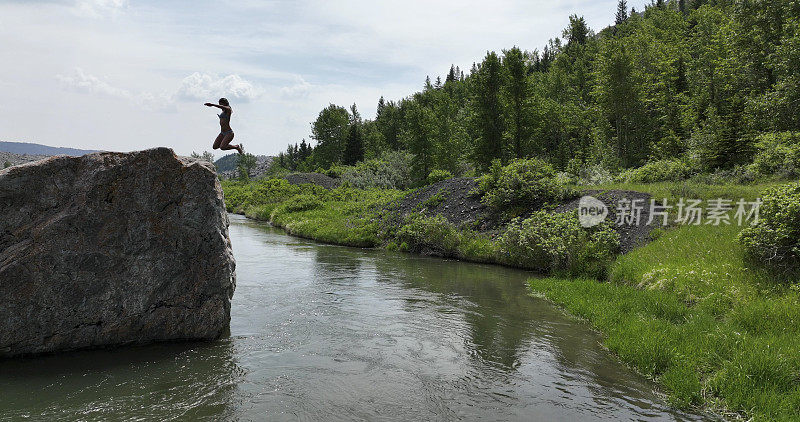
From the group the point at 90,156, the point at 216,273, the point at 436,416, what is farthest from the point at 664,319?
the point at 90,156

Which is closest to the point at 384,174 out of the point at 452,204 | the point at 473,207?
the point at 452,204

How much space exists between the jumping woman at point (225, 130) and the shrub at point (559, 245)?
44.3ft

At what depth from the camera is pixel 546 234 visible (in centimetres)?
1947

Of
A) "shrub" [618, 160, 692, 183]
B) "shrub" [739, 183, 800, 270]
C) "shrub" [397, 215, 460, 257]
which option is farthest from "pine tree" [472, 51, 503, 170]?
"shrub" [739, 183, 800, 270]

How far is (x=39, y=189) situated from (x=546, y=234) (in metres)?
17.6

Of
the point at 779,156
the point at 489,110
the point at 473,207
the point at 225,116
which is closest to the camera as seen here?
Answer: the point at 225,116

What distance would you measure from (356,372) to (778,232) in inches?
458

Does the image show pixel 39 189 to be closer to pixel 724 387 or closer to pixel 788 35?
pixel 724 387

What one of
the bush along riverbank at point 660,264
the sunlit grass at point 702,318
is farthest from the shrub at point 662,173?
the sunlit grass at point 702,318

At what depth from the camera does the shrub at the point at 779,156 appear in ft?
66.5

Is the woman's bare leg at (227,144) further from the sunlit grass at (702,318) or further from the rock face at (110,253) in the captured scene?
the sunlit grass at (702,318)

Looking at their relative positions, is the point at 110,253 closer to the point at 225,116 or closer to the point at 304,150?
the point at 225,116

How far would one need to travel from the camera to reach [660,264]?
48.2ft

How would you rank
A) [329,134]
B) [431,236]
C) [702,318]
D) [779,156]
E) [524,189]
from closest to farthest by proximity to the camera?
[702,318] < [779,156] < [524,189] < [431,236] < [329,134]
